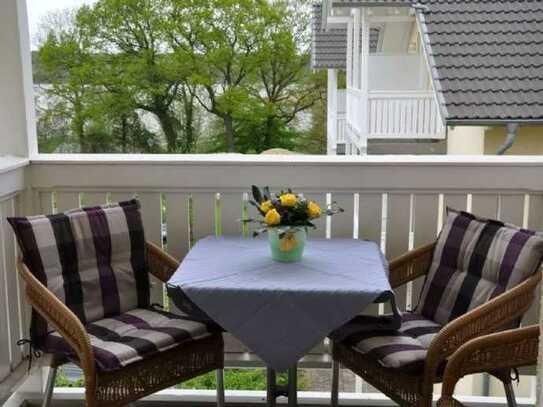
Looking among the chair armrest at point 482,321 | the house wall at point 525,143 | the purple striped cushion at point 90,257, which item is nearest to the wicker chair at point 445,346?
the chair armrest at point 482,321

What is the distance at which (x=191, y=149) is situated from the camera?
10.3 feet

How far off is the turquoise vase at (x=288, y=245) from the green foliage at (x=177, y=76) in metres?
1.08

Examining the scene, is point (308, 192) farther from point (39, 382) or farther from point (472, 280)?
point (39, 382)

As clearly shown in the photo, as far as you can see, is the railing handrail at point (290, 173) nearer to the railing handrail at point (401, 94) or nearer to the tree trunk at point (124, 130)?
the tree trunk at point (124, 130)

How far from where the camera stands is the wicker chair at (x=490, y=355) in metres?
1.76

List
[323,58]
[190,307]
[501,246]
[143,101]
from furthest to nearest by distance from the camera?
[323,58]
[143,101]
[501,246]
[190,307]

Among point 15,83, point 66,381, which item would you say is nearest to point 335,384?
point 66,381

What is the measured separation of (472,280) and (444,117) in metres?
1.48

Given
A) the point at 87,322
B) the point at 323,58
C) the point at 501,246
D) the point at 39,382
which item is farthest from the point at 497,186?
the point at 39,382

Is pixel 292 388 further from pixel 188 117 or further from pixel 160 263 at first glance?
pixel 188 117

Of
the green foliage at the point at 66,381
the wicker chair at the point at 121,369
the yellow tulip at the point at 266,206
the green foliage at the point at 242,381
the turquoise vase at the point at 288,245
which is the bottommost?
the green foliage at the point at 242,381

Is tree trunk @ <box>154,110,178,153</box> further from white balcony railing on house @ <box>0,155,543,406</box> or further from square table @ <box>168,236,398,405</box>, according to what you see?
square table @ <box>168,236,398,405</box>

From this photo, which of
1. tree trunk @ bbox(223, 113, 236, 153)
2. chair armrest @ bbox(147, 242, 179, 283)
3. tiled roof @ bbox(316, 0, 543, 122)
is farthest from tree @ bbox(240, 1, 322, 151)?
chair armrest @ bbox(147, 242, 179, 283)

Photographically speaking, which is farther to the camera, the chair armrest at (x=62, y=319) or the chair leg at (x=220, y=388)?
the chair leg at (x=220, y=388)
